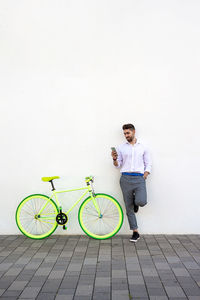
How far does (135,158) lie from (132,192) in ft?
1.92

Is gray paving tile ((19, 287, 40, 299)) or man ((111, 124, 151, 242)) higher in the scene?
man ((111, 124, 151, 242))

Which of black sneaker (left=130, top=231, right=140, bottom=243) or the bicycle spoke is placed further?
the bicycle spoke

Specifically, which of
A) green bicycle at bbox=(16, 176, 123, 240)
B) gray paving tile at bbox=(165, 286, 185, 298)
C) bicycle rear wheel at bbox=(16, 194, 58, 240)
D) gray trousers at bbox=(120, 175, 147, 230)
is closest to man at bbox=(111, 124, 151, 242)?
gray trousers at bbox=(120, 175, 147, 230)

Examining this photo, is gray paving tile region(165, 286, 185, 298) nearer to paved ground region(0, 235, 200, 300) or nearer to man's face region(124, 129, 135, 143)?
paved ground region(0, 235, 200, 300)

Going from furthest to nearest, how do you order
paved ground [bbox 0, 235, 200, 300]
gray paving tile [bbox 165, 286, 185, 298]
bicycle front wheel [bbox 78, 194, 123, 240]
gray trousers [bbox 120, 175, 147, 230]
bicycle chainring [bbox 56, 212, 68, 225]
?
bicycle front wheel [bbox 78, 194, 123, 240] < bicycle chainring [bbox 56, 212, 68, 225] < gray trousers [bbox 120, 175, 147, 230] < paved ground [bbox 0, 235, 200, 300] < gray paving tile [bbox 165, 286, 185, 298]

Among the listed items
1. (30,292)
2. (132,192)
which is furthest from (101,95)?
(30,292)

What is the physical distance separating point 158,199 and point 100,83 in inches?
91.7

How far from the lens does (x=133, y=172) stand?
5.77 m

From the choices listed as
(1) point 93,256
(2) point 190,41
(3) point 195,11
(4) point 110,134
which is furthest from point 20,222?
(3) point 195,11

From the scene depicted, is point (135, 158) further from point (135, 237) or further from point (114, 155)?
point (135, 237)

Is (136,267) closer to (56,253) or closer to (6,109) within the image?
(56,253)

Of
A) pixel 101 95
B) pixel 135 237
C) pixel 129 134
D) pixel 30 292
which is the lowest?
pixel 135 237

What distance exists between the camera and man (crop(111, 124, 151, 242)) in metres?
5.72

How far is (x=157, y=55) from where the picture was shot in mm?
6000
